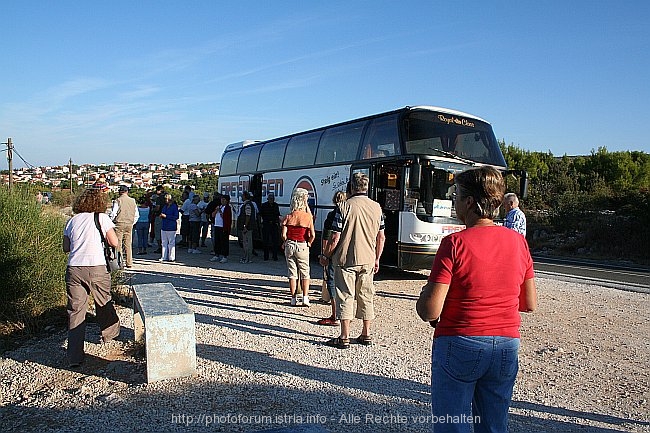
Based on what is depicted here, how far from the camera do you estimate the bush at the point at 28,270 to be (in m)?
6.74

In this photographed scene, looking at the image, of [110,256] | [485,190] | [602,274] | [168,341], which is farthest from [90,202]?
[602,274]

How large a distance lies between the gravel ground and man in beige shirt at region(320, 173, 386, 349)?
18.2 inches

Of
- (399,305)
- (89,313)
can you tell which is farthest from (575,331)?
(89,313)

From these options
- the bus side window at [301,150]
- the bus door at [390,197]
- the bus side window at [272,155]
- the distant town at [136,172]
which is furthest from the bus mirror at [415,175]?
the distant town at [136,172]

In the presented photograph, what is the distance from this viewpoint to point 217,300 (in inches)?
339

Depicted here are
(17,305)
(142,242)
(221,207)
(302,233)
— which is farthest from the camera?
(142,242)

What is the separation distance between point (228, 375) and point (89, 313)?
3134mm

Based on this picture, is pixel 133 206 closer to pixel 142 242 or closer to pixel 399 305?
pixel 142 242

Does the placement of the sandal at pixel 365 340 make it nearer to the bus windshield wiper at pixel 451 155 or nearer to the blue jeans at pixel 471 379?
the blue jeans at pixel 471 379

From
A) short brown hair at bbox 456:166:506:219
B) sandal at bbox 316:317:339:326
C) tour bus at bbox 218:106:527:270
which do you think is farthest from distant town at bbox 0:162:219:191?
short brown hair at bbox 456:166:506:219

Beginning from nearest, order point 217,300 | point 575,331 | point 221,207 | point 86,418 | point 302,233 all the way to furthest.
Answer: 1. point 86,418
2. point 575,331
3. point 302,233
4. point 217,300
5. point 221,207

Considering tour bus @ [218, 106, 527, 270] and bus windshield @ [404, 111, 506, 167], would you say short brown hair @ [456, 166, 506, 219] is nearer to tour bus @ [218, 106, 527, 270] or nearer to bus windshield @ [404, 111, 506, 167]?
tour bus @ [218, 106, 527, 270]

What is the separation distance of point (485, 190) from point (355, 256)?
3318mm

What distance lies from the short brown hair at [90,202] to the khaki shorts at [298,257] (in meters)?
3.14
